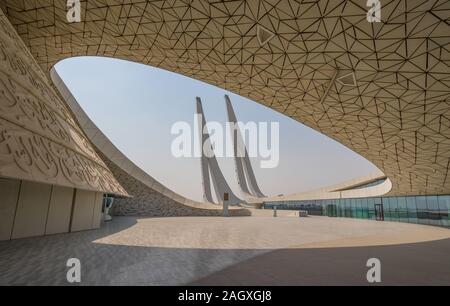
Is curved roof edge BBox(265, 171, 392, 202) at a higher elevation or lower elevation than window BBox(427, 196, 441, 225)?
higher

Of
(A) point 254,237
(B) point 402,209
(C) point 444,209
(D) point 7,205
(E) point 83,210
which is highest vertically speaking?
(D) point 7,205

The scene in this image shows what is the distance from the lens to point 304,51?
12414 mm

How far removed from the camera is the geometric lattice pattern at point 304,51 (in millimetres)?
10008

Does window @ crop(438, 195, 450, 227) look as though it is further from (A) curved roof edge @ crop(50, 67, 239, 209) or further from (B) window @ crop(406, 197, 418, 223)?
(A) curved roof edge @ crop(50, 67, 239, 209)

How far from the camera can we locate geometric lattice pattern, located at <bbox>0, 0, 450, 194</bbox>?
32.8ft

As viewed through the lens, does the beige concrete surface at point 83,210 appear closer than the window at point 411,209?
Yes

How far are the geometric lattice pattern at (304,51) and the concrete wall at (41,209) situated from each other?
9.62 m

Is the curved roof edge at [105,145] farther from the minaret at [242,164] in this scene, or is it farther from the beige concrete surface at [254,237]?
the minaret at [242,164]

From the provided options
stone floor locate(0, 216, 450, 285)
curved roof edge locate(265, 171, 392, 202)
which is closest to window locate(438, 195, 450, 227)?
curved roof edge locate(265, 171, 392, 202)

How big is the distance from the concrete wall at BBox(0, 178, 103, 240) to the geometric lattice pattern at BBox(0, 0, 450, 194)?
9617 mm

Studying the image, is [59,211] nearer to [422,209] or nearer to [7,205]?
[7,205]

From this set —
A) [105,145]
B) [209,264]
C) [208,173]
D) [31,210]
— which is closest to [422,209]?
[209,264]

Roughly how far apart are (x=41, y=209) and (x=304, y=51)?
1483 centimetres

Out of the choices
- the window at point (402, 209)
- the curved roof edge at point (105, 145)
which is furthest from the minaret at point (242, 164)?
the curved roof edge at point (105, 145)
